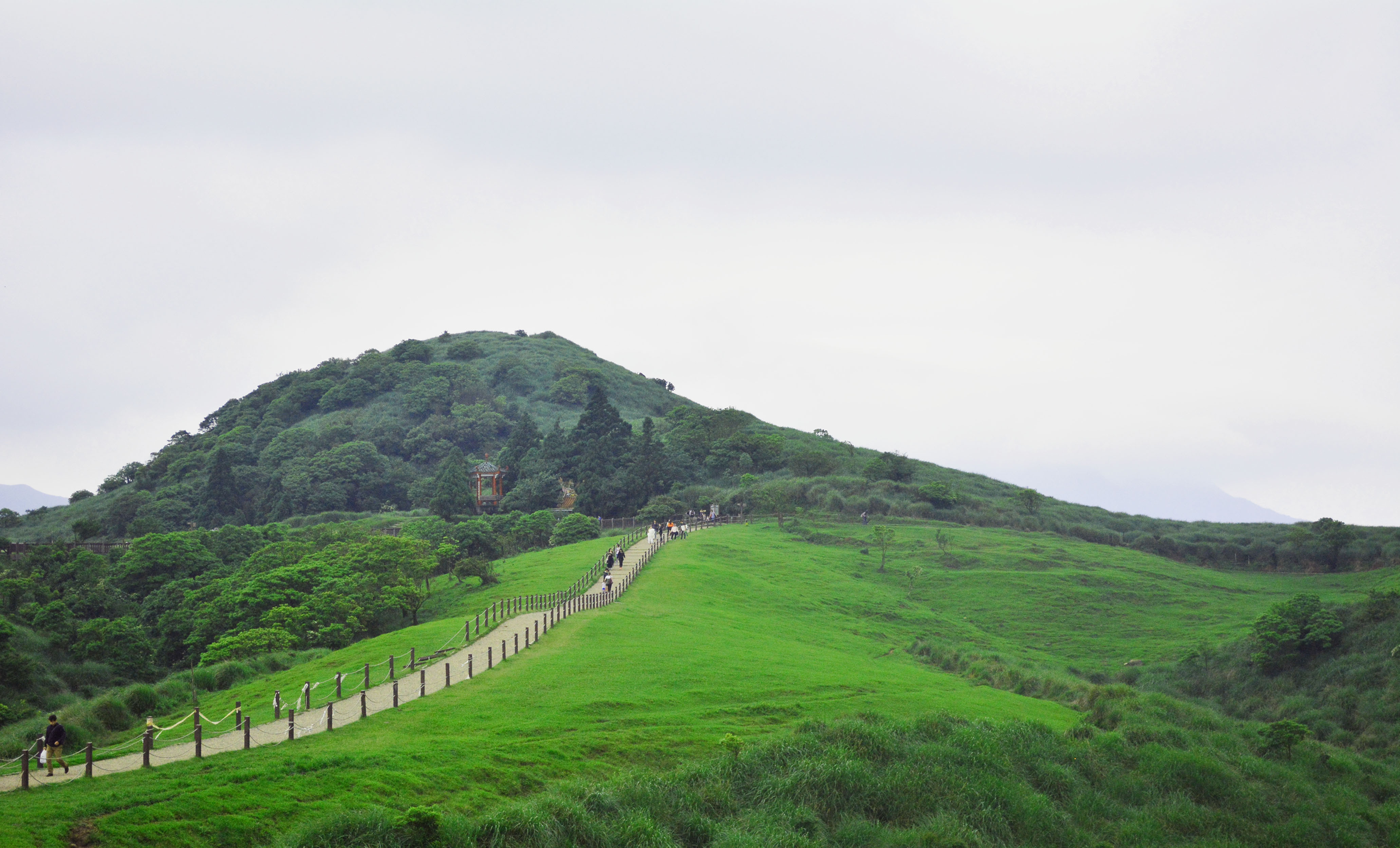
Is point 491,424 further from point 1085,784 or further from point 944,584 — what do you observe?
point 1085,784

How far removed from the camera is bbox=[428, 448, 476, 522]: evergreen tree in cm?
8381


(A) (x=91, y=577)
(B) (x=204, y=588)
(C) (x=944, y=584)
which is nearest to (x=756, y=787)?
(C) (x=944, y=584)

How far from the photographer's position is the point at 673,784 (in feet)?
63.5

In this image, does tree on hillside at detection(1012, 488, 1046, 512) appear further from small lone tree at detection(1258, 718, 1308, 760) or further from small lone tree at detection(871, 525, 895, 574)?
small lone tree at detection(1258, 718, 1308, 760)

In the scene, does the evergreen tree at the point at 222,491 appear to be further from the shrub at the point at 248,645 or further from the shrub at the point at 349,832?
the shrub at the point at 349,832

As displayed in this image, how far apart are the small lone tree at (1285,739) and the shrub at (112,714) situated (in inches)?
1356

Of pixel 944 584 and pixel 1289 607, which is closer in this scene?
pixel 1289 607

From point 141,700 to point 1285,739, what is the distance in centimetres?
3542

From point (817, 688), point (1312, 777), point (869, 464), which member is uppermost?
point (869, 464)

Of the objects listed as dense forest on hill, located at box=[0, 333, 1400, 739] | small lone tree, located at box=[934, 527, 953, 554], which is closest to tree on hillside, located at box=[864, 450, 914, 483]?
dense forest on hill, located at box=[0, 333, 1400, 739]

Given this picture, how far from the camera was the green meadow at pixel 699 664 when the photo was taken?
1583cm

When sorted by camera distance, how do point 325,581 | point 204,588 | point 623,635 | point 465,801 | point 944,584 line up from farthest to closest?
point 944,584 < point 204,588 < point 325,581 < point 623,635 < point 465,801

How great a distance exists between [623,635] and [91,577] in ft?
144

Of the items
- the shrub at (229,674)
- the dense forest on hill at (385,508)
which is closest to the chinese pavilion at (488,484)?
the dense forest on hill at (385,508)
